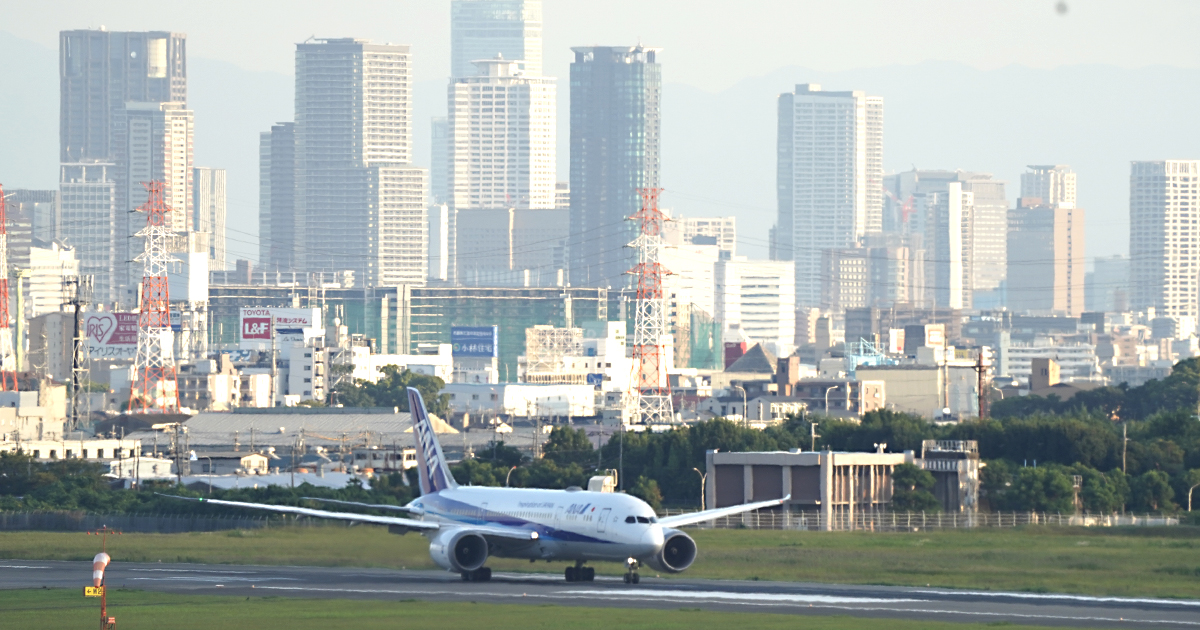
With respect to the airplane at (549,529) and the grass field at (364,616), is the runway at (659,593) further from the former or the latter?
the grass field at (364,616)

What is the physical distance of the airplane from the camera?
64.4m

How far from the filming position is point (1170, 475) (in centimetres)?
12000

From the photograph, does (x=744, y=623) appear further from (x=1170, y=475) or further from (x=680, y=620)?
(x=1170, y=475)

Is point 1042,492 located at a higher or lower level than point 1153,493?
higher

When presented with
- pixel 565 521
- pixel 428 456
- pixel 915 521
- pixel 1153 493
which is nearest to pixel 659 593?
pixel 565 521

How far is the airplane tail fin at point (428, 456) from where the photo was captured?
7400cm

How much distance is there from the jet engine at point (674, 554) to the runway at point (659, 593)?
2.23 ft

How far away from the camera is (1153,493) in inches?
4481

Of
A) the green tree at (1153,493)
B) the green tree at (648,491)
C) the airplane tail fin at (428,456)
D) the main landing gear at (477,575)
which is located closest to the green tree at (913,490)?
the green tree at (1153,493)

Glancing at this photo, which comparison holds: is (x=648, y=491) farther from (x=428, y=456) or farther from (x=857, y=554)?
(x=428, y=456)

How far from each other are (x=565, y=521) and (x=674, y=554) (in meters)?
4.06

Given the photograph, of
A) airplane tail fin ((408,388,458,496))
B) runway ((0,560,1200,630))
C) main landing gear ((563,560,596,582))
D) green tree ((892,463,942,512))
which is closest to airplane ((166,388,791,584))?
main landing gear ((563,560,596,582))

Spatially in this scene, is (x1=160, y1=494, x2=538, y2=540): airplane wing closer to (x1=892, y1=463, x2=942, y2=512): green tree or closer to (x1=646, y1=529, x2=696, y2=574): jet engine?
(x1=646, y1=529, x2=696, y2=574): jet engine

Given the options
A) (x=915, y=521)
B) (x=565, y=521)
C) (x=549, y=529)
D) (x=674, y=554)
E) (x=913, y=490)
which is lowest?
(x=915, y=521)
